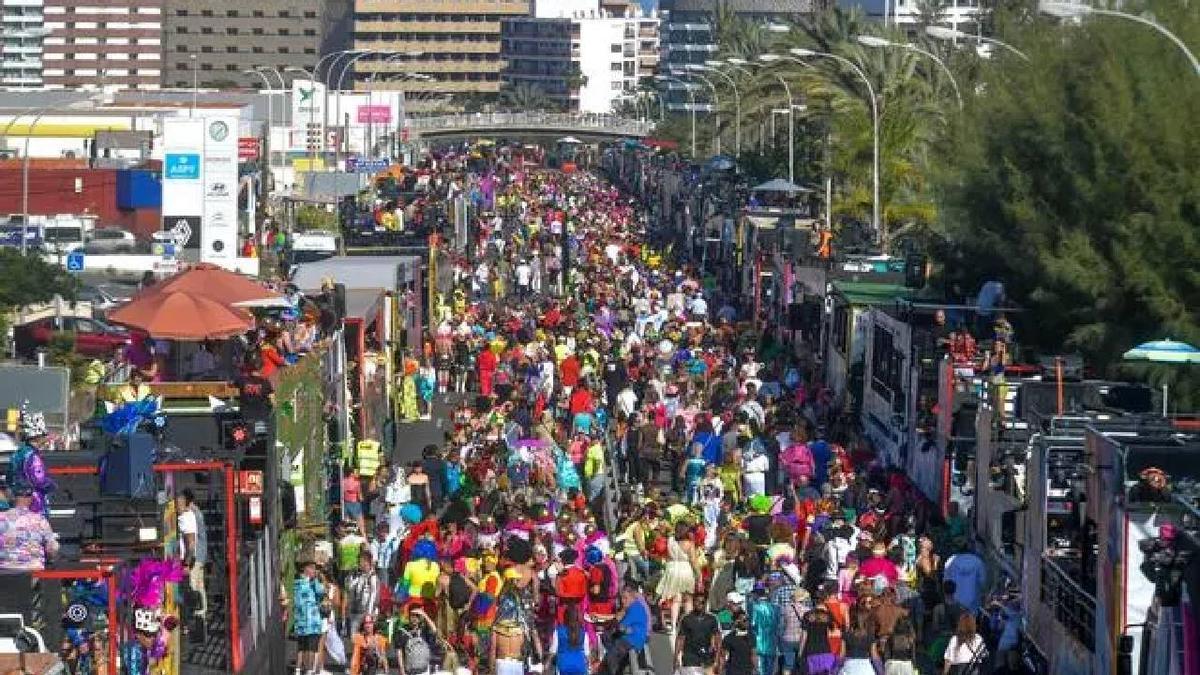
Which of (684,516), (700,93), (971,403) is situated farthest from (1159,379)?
(700,93)

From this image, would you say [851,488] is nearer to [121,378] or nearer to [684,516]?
[684,516]

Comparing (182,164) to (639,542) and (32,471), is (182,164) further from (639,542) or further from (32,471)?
(32,471)

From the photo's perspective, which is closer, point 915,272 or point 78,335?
point 915,272

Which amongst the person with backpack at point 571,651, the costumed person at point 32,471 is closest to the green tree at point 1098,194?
the person with backpack at point 571,651

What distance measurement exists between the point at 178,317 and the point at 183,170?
2995 cm

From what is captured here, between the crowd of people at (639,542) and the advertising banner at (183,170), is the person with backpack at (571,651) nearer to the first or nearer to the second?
the crowd of people at (639,542)

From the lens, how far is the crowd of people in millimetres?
21203

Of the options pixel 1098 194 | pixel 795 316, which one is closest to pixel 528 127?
pixel 795 316

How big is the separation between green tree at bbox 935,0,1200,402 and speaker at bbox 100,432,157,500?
12.9 meters

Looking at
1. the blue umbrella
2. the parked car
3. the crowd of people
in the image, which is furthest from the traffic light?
the blue umbrella

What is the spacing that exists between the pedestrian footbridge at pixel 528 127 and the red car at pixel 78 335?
144 metres

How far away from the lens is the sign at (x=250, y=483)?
62.2 feet

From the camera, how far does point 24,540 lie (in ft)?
50.6

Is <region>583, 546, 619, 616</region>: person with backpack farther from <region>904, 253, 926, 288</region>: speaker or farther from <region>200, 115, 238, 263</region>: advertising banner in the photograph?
<region>200, 115, 238, 263</region>: advertising banner
